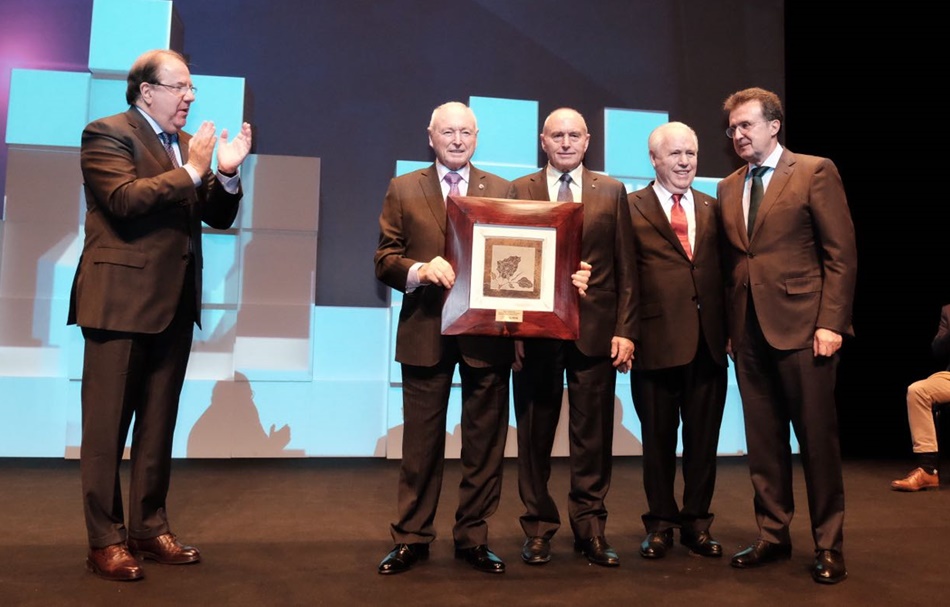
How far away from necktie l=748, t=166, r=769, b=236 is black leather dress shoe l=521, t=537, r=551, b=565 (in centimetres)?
133

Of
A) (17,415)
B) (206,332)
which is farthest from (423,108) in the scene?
(17,415)

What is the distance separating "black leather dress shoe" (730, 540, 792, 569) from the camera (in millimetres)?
2654

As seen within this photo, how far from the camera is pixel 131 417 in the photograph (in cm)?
258

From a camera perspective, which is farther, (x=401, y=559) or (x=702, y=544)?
(x=702, y=544)

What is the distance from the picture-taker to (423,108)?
5.30 m

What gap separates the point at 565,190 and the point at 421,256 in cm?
59

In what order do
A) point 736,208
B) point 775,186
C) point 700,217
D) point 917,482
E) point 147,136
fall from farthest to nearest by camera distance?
1. point 917,482
2. point 700,217
3. point 736,208
4. point 775,186
5. point 147,136

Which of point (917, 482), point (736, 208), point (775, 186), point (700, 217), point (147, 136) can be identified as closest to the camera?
point (147, 136)

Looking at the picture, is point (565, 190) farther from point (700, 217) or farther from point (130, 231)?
point (130, 231)

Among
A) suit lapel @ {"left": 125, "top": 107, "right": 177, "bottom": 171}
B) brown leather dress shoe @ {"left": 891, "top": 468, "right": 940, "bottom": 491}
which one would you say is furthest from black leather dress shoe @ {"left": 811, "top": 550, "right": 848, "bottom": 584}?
suit lapel @ {"left": 125, "top": 107, "right": 177, "bottom": 171}

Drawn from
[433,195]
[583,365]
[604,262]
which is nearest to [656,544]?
[583,365]

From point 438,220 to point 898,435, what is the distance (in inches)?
200

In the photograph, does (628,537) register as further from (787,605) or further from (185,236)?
(185,236)

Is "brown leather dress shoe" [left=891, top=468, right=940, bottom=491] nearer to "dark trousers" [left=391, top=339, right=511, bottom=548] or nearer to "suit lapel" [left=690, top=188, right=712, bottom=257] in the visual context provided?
"suit lapel" [left=690, top=188, right=712, bottom=257]
